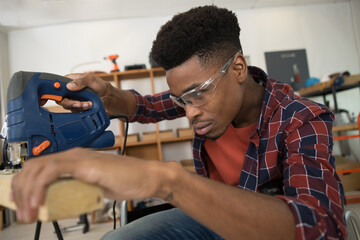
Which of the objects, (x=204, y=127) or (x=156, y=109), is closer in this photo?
(x=204, y=127)

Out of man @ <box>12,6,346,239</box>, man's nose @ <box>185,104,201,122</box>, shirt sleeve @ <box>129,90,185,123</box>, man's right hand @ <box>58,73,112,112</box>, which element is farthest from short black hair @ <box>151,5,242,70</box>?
shirt sleeve @ <box>129,90,185,123</box>

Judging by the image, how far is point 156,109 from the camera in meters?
1.33

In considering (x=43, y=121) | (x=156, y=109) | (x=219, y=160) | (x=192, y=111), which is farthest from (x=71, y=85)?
(x=219, y=160)

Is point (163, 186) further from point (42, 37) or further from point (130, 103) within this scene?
point (42, 37)

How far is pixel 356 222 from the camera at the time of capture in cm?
74

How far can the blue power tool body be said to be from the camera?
702 mm

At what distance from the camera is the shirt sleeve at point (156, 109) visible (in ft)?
4.23

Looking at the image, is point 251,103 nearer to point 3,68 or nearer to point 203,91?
point 203,91

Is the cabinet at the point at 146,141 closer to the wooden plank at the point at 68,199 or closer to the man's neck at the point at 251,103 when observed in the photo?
the man's neck at the point at 251,103

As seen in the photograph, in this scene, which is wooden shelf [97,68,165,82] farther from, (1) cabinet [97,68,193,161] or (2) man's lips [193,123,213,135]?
(2) man's lips [193,123,213,135]

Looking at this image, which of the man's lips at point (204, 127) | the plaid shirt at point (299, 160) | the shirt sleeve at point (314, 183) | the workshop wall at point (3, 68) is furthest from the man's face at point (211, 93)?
the workshop wall at point (3, 68)

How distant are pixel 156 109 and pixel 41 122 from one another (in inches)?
26.2

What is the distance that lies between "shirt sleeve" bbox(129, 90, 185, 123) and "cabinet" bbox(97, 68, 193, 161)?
1.80 meters

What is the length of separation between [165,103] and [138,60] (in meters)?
2.55
